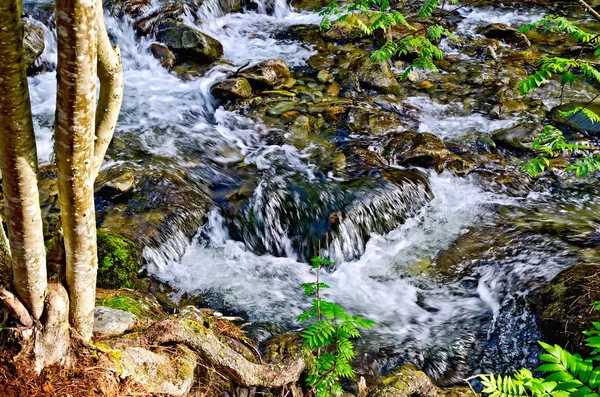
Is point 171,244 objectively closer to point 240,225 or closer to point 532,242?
point 240,225

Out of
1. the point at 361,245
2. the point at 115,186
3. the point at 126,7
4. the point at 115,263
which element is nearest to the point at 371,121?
the point at 361,245

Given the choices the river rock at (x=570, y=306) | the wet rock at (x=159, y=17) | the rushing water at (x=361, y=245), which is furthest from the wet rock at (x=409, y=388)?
the wet rock at (x=159, y=17)

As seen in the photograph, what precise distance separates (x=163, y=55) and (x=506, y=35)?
824 centimetres

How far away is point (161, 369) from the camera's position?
282cm

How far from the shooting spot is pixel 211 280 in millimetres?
5496

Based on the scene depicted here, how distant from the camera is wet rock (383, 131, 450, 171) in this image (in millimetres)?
7824

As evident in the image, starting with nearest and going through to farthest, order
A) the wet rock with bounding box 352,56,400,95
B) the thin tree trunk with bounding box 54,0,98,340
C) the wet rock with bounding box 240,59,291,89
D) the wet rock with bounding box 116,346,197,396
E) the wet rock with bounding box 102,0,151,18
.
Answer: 1. the thin tree trunk with bounding box 54,0,98,340
2. the wet rock with bounding box 116,346,197,396
3. the wet rock with bounding box 240,59,291,89
4. the wet rock with bounding box 352,56,400,95
5. the wet rock with bounding box 102,0,151,18

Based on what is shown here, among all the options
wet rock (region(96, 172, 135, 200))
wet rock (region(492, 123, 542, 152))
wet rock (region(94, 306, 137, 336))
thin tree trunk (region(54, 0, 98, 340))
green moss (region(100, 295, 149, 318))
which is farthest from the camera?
wet rock (region(492, 123, 542, 152))

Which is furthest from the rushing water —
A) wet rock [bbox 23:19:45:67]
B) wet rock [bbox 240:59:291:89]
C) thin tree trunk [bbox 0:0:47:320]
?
thin tree trunk [bbox 0:0:47:320]

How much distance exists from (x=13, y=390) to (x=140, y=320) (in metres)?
1.07

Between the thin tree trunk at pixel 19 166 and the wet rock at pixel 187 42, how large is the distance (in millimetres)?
8723

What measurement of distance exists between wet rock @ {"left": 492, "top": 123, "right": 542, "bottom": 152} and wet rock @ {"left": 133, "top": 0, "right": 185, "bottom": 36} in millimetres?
7476

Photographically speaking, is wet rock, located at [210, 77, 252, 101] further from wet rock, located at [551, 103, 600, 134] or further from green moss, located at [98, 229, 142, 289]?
wet rock, located at [551, 103, 600, 134]

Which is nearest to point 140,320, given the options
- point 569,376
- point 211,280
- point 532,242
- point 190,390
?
point 190,390
